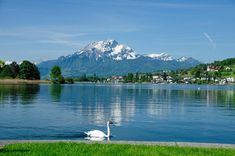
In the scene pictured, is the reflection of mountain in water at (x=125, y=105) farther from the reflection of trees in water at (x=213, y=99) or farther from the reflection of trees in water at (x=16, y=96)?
the reflection of trees in water at (x=16, y=96)

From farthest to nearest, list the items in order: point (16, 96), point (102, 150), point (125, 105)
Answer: point (16, 96), point (125, 105), point (102, 150)

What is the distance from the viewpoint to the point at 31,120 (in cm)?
4994

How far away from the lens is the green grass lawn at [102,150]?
61.2 ft

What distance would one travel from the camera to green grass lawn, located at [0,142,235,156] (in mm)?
18641

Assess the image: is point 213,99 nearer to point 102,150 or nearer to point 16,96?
point 16,96

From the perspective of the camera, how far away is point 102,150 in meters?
19.3

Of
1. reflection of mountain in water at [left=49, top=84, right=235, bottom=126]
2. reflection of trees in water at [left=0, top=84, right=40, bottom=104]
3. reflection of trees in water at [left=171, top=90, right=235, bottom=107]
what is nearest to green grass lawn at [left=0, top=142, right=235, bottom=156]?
reflection of mountain in water at [left=49, top=84, right=235, bottom=126]

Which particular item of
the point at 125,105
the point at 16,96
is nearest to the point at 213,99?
the point at 125,105

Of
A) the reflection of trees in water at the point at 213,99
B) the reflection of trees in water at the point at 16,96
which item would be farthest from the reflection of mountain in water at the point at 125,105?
the reflection of trees in water at the point at 16,96

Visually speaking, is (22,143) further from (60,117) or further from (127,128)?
(60,117)

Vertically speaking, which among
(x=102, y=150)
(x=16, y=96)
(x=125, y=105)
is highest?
(x=102, y=150)

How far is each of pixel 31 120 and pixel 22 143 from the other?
97.2ft

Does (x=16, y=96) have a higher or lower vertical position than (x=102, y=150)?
lower

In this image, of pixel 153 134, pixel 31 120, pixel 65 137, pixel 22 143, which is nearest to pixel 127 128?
pixel 153 134
